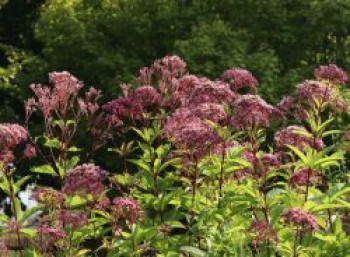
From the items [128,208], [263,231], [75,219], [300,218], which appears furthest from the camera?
[128,208]

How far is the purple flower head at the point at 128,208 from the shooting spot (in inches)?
247

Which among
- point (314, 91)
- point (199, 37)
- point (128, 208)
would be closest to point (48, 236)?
point (128, 208)

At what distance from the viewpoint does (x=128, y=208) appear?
6.34 meters

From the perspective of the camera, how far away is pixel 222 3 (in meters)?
21.8

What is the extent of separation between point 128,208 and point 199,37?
13.9 m

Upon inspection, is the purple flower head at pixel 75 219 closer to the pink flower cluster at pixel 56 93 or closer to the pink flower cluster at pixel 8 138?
the pink flower cluster at pixel 8 138

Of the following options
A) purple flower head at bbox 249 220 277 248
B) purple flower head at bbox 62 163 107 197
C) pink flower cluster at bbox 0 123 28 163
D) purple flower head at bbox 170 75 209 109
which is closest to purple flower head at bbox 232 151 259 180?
purple flower head at bbox 249 220 277 248

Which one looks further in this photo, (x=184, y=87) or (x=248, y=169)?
(x=184, y=87)

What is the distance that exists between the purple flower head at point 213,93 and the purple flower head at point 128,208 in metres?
1.09

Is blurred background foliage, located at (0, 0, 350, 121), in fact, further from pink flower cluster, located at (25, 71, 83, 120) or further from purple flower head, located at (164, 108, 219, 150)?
purple flower head, located at (164, 108, 219, 150)

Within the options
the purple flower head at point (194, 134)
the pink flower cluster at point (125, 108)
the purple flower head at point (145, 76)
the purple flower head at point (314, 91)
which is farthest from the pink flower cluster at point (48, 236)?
the purple flower head at point (314, 91)

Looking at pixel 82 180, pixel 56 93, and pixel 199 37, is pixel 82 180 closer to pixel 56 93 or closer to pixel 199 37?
pixel 56 93

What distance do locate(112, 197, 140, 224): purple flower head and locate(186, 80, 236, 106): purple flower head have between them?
1085 mm

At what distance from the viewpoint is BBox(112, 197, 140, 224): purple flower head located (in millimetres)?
6277
